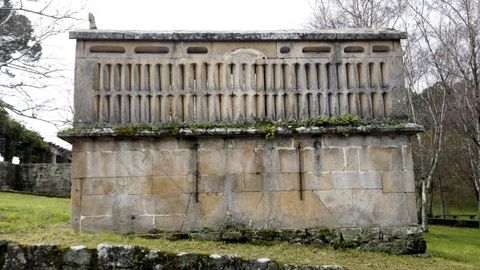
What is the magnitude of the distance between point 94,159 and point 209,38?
2.83 metres

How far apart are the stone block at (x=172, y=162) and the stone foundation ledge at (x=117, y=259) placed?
206 cm

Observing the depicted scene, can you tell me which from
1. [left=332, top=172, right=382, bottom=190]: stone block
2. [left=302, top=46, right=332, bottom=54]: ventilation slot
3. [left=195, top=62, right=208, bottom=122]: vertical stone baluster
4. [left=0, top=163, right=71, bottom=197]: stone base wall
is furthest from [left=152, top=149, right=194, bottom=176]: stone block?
[left=0, top=163, right=71, bottom=197]: stone base wall

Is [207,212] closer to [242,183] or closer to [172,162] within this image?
[242,183]

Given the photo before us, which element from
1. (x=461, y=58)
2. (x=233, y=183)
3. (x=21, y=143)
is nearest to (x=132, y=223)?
(x=233, y=183)

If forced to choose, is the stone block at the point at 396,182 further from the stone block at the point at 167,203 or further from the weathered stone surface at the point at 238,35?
the stone block at the point at 167,203

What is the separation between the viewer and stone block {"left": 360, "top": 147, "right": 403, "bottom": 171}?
8188 mm

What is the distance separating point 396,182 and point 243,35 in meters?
3.65

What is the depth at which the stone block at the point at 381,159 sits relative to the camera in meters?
8.19

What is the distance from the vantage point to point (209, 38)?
8.35 meters

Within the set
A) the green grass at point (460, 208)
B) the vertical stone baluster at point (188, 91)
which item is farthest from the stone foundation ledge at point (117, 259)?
the green grass at point (460, 208)

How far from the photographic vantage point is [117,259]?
6.05m

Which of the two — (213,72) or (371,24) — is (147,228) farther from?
(371,24)

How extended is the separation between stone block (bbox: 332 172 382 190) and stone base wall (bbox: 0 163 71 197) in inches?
891

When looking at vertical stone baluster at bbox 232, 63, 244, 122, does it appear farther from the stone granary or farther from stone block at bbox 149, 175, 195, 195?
stone block at bbox 149, 175, 195, 195
